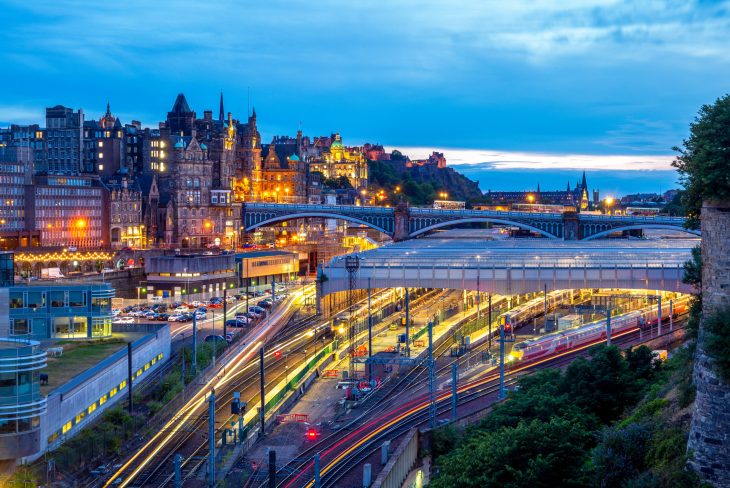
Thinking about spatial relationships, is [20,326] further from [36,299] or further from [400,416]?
[400,416]

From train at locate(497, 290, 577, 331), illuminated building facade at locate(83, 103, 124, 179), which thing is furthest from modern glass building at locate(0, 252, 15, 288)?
illuminated building facade at locate(83, 103, 124, 179)

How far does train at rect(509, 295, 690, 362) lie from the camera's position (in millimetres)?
53469

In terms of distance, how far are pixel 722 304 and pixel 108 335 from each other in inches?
1681

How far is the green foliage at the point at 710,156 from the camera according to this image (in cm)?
2152

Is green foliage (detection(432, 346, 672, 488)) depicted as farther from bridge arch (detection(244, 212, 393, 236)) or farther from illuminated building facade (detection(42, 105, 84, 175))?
illuminated building facade (detection(42, 105, 84, 175))

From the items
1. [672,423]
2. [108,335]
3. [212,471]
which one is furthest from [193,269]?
[672,423]

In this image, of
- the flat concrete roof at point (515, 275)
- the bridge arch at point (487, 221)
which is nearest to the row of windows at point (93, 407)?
the flat concrete roof at point (515, 275)

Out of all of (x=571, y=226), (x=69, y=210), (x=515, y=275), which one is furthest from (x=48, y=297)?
(x=571, y=226)

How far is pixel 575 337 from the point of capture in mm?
55312

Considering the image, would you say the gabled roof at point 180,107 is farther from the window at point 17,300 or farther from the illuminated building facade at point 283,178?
the window at point 17,300

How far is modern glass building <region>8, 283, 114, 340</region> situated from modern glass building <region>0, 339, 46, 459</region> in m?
21.1

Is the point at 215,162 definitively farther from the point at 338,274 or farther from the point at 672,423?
the point at 672,423

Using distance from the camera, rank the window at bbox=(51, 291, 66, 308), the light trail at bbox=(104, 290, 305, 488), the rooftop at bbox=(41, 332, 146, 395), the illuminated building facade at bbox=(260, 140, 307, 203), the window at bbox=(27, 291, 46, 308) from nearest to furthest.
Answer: the light trail at bbox=(104, 290, 305, 488) < the rooftop at bbox=(41, 332, 146, 395) < the window at bbox=(27, 291, 46, 308) < the window at bbox=(51, 291, 66, 308) < the illuminated building facade at bbox=(260, 140, 307, 203)

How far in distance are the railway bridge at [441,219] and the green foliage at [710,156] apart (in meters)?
93.8
